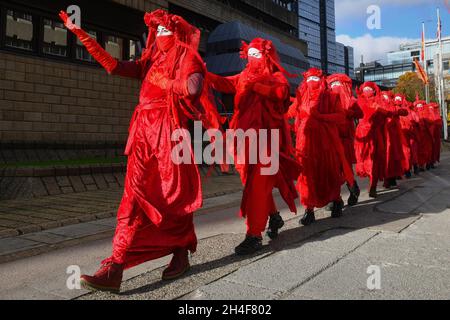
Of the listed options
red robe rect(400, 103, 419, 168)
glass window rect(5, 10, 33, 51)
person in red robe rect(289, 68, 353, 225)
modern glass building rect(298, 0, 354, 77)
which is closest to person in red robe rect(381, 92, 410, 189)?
red robe rect(400, 103, 419, 168)

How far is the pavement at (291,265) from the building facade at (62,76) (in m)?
6.23

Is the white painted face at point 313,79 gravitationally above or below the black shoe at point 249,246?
above

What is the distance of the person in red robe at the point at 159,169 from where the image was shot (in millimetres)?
2643

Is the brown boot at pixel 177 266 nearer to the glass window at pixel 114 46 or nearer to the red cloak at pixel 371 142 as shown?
the red cloak at pixel 371 142

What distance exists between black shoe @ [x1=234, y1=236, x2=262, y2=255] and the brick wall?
25.9 feet

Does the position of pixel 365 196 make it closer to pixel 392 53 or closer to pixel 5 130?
pixel 5 130

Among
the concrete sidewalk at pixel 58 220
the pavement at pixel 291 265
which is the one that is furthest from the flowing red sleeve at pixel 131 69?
the pavement at pixel 291 265

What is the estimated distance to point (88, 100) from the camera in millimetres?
11445

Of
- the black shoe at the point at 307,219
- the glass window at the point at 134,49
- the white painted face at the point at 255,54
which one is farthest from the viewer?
the glass window at the point at 134,49

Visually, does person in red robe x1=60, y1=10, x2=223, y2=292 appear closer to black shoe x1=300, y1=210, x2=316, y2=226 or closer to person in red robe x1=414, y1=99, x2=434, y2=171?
black shoe x1=300, y1=210, x2=316, y2=226

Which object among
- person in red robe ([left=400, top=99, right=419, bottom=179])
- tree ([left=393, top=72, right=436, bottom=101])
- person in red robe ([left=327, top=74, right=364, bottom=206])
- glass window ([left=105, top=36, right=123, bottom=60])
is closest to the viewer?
person in red robe ([left=327, top=74, right=364, bottom=206])

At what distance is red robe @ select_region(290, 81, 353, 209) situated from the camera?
4.80 m
